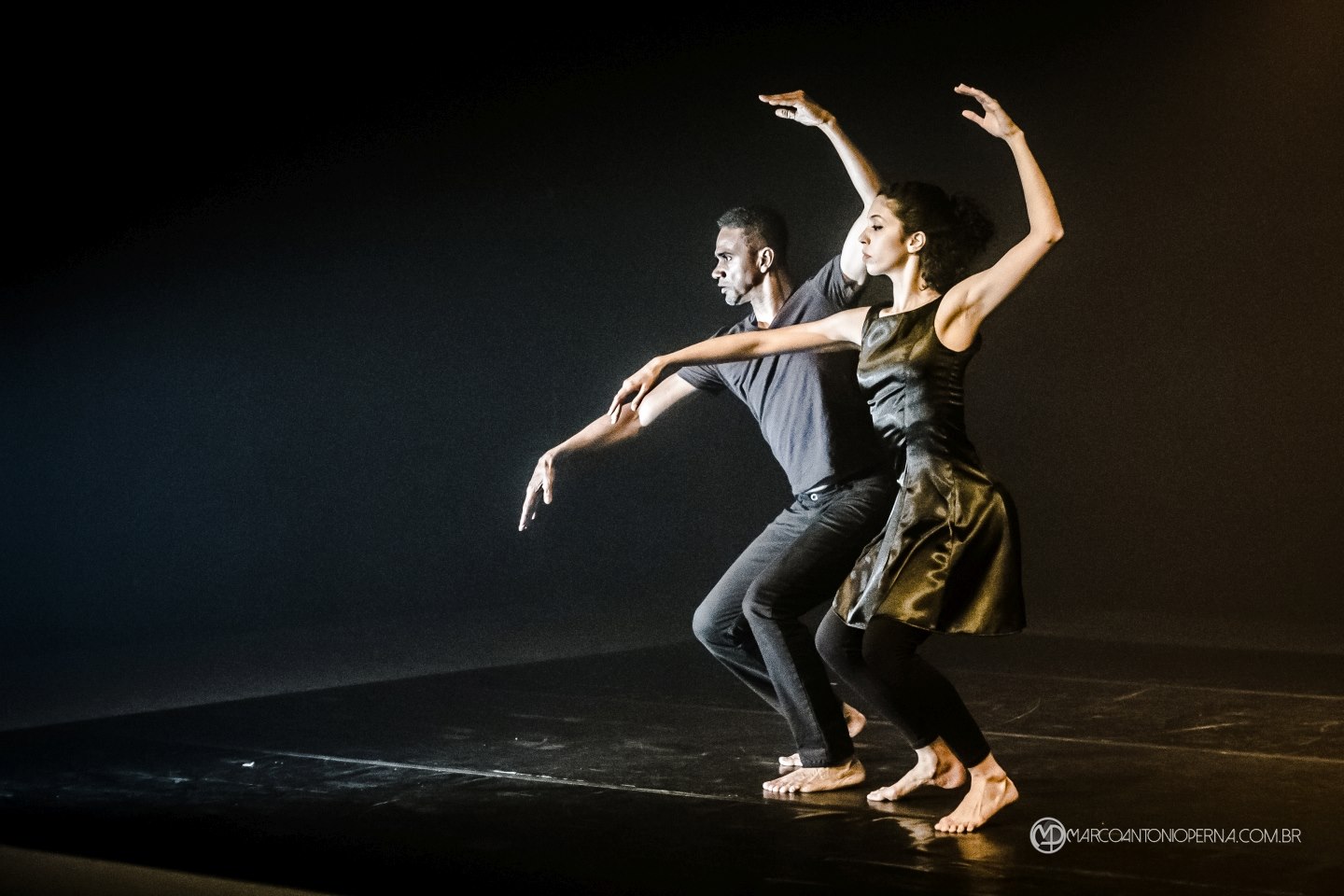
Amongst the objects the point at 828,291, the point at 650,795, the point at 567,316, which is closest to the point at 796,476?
the point at 828,291

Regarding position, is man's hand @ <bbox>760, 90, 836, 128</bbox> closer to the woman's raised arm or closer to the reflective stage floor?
the woman's raised arm

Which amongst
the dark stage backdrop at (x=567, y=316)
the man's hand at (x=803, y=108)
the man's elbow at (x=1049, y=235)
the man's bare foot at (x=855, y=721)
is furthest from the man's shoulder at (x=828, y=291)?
the dark stage backdrop at (x=567, y=316)

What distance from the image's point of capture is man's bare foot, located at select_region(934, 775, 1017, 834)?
2533 millimetres

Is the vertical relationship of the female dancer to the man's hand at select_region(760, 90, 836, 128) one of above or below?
below

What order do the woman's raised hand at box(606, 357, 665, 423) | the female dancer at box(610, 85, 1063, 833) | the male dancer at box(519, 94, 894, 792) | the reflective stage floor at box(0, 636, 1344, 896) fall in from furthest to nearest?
the male dancer at box(519, 94, 894, 792) < the woman's raised hand at box(606, 357, 665, 423) < the female dancer at box(610, 85, 1063, 833) < the reflective stage floor at box(0, 636, 1344, 896)

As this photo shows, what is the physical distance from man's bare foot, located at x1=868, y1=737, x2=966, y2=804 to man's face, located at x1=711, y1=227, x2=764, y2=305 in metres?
1.15

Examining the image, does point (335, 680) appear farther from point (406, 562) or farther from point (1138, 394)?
point (1138, 394)

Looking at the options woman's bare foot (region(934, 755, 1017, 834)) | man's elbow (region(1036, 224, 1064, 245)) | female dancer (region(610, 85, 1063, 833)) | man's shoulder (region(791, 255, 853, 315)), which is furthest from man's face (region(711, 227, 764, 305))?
woman's bare foot (region(934, 755, 1017, 834))

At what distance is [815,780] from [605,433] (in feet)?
3.00

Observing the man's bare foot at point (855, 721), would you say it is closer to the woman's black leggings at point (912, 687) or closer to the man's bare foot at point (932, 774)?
the man's bare foot at point (932, 774)

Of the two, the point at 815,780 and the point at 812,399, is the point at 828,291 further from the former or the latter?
the point at 815,780

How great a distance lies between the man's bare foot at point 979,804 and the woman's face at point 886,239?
100cm

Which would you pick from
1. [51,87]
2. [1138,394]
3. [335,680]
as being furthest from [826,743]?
[51,87]

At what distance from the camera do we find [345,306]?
622 centimetres
